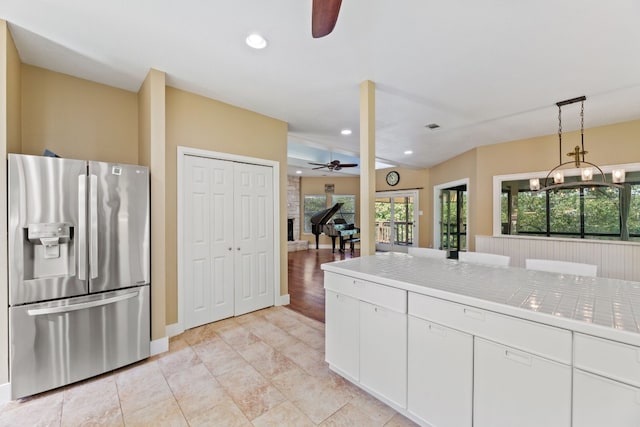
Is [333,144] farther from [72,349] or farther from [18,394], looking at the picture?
[18,394]

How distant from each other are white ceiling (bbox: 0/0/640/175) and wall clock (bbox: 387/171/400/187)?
520cm

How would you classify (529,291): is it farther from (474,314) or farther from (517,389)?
(517,389)

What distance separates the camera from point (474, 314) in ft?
4.40

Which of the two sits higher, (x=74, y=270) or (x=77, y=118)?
(x=77, y=118)

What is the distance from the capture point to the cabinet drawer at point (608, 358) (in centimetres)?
97

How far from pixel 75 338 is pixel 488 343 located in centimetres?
280

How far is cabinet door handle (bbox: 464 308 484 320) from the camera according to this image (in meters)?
1.32

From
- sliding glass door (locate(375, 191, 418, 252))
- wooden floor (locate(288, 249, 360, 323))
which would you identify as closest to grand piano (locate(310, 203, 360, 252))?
wooden floor (locate(288, 249, 360, 323))

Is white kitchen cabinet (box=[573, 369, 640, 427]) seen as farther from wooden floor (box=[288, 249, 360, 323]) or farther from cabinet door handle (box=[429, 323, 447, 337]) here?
wooden floor (box=[288, 249, 360, 323])

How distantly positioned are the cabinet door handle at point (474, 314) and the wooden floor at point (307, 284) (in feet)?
6.83

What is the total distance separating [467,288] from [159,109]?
295 centimetres

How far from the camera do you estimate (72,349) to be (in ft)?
6.48

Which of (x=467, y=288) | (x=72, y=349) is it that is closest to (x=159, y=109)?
(x=72, y=349)

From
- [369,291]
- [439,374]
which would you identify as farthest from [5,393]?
[439,374]
